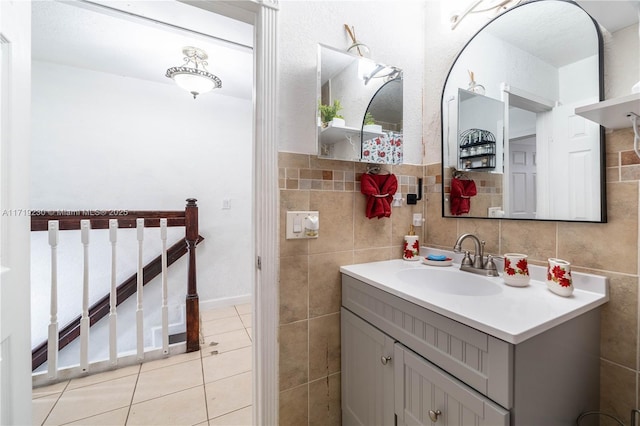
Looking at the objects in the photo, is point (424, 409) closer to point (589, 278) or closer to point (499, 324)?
point (499, 324)

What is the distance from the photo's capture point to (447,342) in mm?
745

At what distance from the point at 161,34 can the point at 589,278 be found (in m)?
2.72

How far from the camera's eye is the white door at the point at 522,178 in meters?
1.03

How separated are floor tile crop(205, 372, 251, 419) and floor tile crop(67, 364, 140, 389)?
23.8 inches

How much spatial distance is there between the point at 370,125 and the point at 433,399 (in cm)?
110

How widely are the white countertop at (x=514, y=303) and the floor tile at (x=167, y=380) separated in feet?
4.84

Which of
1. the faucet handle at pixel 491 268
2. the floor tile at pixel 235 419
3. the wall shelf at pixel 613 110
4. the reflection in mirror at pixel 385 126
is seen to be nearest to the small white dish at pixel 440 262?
the faucet handle at pixel 491 268

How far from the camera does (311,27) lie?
45.3 inches

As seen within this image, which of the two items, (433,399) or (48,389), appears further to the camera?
(48,389)

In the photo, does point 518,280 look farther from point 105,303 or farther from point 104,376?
point 105,303

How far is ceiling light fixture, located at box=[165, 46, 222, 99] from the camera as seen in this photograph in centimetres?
193

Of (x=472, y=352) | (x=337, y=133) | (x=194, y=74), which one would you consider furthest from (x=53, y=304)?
(x=472, y=352)

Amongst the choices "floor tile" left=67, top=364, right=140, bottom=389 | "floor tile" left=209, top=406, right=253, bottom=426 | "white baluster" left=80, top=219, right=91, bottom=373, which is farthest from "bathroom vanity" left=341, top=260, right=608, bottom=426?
"white baluster" left=80, top=219, right=91, bottom=373

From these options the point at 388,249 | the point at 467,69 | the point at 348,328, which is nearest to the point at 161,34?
the point at 467,69
